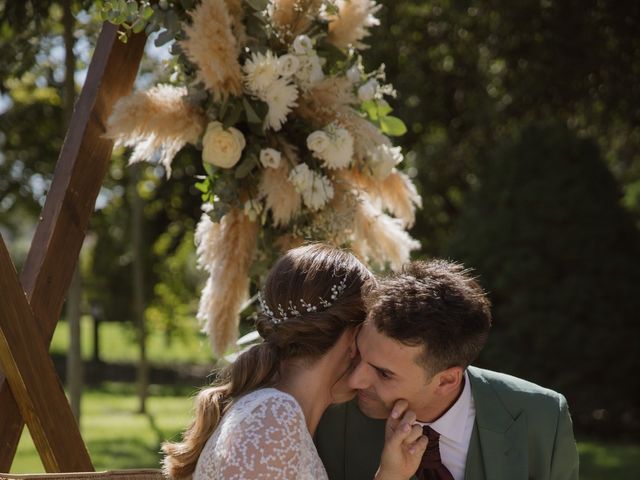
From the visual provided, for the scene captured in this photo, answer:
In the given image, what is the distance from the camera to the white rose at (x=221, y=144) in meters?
3.37

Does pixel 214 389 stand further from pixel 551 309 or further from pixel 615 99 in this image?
pixel 615 99

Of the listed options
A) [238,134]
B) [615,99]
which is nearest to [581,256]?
[615,99]

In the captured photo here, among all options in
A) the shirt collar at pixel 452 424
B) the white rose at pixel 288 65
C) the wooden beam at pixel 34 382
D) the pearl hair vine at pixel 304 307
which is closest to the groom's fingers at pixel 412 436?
the shirt collar at pixel 452 424

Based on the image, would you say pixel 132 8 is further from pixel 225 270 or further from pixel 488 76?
pixel 488 76

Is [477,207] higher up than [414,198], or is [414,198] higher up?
[414,198]

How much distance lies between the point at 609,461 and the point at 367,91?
15.4 ft

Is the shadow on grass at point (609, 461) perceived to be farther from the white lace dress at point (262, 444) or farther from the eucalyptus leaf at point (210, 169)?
the white lace dress at point (262, 444)

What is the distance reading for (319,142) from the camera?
3.38 meters

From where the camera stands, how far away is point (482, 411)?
283 cm

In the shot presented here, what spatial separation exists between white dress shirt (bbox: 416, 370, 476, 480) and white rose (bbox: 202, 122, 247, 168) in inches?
47.3

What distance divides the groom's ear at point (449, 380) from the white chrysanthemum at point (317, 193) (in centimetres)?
91

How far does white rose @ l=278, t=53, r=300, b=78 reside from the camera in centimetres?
332

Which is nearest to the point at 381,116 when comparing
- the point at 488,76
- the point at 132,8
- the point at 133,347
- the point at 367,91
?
Answer: the point at 367,91

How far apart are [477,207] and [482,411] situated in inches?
221
